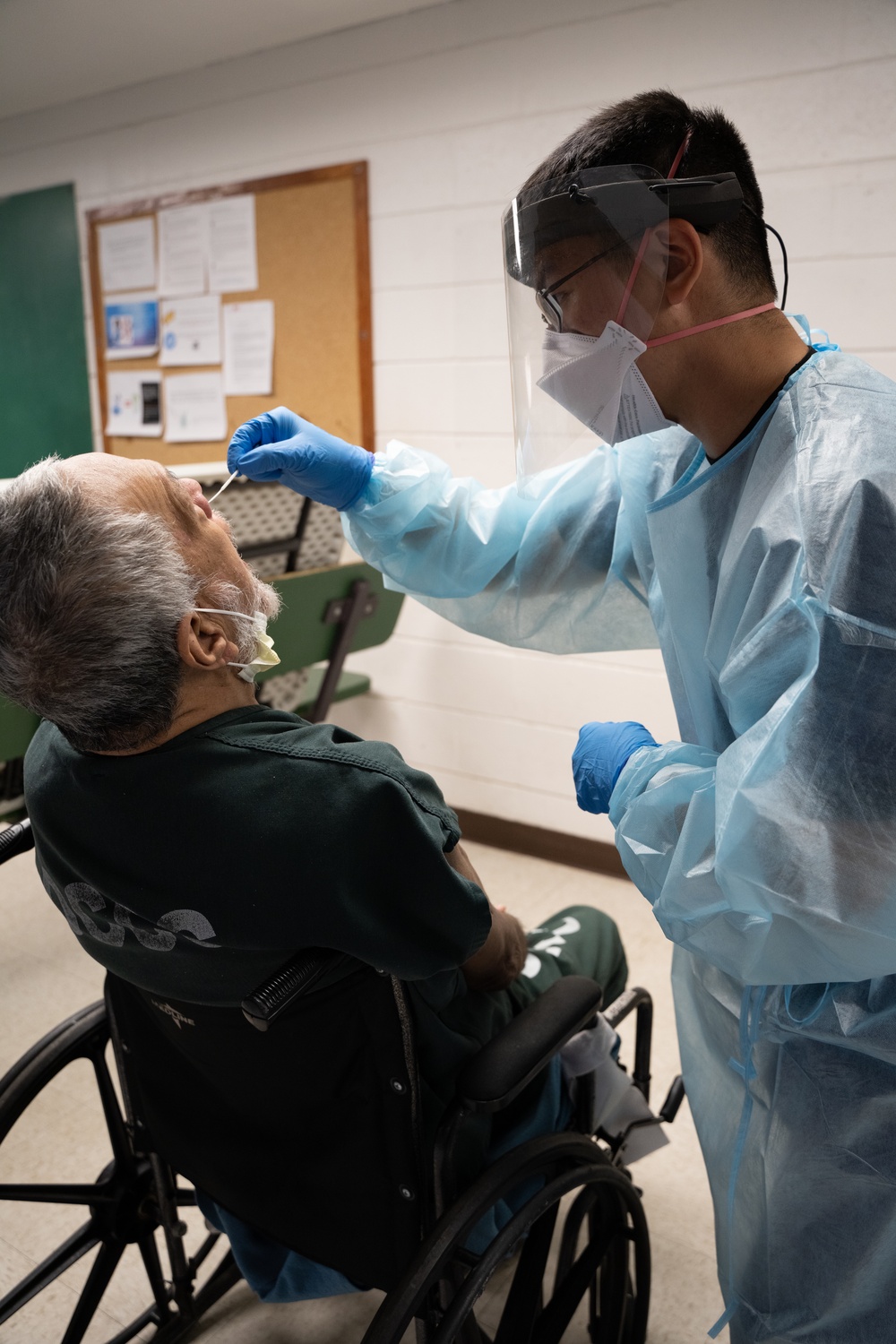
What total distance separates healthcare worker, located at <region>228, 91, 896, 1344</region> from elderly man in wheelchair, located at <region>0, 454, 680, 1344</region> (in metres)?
0.18

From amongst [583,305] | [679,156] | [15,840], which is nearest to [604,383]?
[583,305]

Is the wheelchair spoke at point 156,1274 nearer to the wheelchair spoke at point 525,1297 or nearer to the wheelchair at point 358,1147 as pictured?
the wheelchair at point 358,1147

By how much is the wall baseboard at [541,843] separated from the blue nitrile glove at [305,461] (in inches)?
68.8

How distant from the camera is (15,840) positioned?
1.14m

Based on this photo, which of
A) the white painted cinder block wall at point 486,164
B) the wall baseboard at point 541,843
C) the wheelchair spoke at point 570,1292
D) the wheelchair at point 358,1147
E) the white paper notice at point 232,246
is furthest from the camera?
the white paper notice at point 232,246

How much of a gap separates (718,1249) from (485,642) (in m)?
2.02

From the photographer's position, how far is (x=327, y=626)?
95.3 inches

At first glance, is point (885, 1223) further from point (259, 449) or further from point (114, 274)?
point (114, 274)

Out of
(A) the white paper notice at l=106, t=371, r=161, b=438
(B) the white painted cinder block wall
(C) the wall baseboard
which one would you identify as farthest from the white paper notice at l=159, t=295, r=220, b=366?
(C) the wall baseboard

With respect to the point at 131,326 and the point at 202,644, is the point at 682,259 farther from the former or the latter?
the point at 131,326

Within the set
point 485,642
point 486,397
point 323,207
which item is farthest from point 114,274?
point 485,642

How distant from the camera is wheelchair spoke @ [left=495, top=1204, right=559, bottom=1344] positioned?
1123mm

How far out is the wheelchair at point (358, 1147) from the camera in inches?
37.2

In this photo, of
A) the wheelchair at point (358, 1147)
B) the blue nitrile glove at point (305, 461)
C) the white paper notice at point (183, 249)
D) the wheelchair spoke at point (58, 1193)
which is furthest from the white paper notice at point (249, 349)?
the wheelchair spoke at point (58, 1193)
